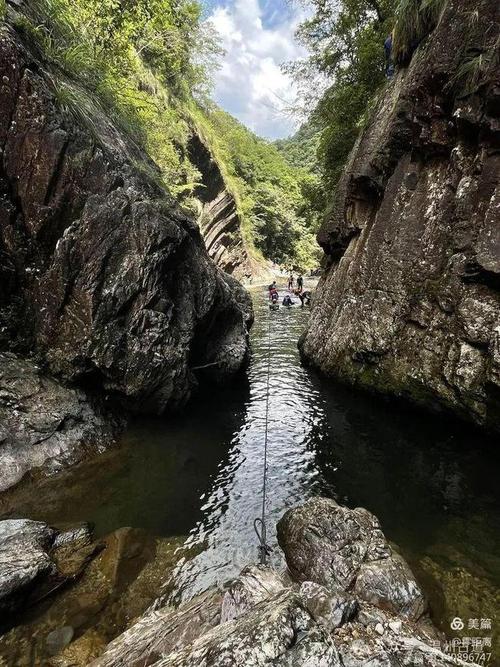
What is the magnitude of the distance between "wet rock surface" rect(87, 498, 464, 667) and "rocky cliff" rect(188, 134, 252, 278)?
101 ft

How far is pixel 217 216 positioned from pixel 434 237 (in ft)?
97.9

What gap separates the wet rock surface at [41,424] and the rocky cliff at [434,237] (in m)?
7.14

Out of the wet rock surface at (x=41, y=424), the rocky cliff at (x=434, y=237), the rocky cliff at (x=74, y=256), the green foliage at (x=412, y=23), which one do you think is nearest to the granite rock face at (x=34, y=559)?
the wet rock surface at (x=41, y=424)

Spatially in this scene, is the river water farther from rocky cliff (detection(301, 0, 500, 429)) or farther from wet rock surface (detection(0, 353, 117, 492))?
rocky cliff (detection(301, 0, 500, 429))

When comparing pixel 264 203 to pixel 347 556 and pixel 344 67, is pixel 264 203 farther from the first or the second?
pixel 347 556

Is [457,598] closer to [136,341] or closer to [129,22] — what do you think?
[136,341]

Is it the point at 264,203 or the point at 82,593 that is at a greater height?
the point at 264,203

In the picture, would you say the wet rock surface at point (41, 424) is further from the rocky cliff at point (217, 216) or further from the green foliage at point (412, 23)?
the rocky cliff at point (217, 216)

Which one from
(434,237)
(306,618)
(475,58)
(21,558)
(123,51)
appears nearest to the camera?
(306,618)

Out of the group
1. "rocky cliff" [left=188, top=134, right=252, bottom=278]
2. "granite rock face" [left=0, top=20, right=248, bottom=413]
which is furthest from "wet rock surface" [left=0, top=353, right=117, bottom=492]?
"rocky cliff" [left=188, top=134, right=252, bottom=278]

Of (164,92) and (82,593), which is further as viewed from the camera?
(164,92)

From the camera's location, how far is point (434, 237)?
9.12 meters

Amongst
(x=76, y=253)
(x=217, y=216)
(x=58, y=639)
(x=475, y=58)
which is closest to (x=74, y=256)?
(x=76, y=253)

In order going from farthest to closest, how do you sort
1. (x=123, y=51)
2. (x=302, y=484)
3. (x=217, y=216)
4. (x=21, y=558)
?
1. (x=217, y=216)
2. (x=123, y=51)
3. (x=302, y=484)
4. (x=21, y=558)
